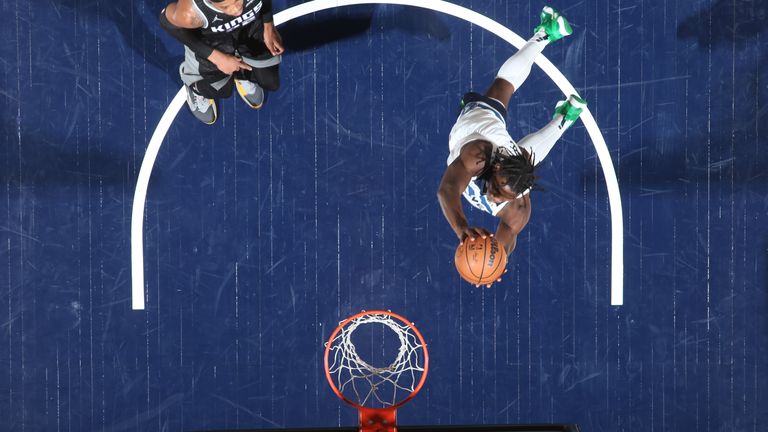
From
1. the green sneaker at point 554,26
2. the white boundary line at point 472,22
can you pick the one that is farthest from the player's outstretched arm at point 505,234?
the green sneaker at point 554,26

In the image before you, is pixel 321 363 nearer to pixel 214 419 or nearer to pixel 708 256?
pixel 214 419

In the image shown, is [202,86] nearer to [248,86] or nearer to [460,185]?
[248,86]

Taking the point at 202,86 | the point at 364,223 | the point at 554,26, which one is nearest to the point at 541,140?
the point at 554,26

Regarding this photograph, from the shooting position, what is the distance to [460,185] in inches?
182

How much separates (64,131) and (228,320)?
2195 millimetres

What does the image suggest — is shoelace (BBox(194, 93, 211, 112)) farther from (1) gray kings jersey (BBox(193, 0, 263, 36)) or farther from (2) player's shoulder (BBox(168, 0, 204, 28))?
(2) player's shoulder (BBox(168, 0, 204, 28))

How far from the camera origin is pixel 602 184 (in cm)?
605

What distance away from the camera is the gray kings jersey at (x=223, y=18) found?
504 centimetres

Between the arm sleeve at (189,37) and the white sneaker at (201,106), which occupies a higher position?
the arm sleeve at (189,37)

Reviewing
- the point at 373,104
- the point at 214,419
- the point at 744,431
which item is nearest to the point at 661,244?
the point at 744,431

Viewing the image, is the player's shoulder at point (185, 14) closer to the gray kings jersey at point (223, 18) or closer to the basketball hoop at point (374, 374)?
the gray kings jersey at point (223, 18)

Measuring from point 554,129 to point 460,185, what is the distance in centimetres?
125

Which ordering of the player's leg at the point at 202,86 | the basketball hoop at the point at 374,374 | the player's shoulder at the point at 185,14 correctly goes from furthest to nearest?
the basketball hoop at the point at 374,374 → the player's leg at the point at 202,86 → the player's shoulder at the point at 185,14

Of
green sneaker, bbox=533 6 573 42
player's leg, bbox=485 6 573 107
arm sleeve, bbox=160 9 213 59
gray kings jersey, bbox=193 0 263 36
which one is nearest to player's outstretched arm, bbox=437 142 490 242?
player's leg, bbox=485 6 573 107
